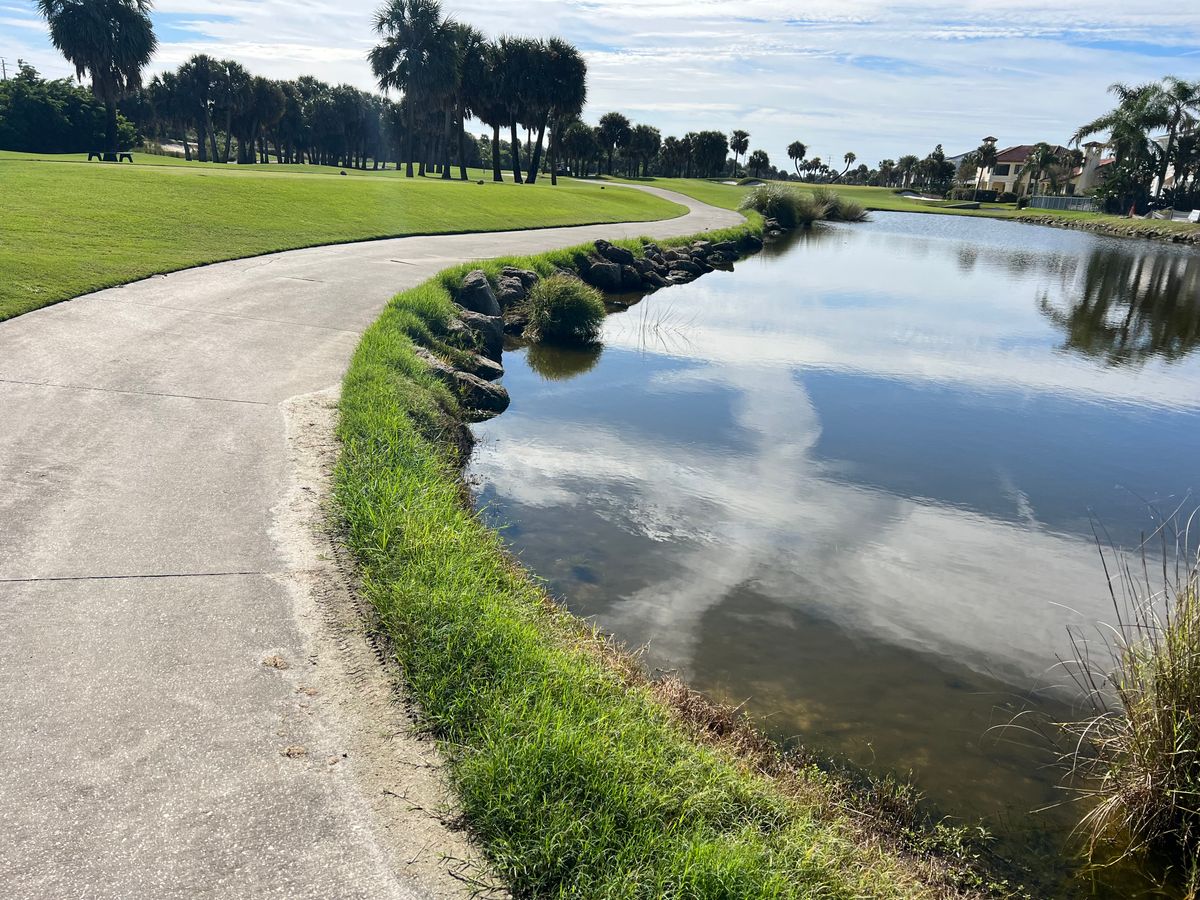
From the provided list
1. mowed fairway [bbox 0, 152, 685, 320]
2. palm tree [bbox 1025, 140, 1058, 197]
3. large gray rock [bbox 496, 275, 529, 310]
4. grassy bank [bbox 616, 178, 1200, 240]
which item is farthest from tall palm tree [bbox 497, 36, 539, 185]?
palm tree [bbox 1025, 140, 1058, 197]

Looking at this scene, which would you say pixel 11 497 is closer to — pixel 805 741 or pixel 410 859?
pixel 410 859

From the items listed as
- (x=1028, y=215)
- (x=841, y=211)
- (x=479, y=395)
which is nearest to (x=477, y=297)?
(x=479, y=395)

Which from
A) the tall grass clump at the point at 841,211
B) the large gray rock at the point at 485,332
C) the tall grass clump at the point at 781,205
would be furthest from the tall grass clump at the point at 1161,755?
the tall grass clump at the point at 841,211

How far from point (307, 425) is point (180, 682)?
4.48 meters

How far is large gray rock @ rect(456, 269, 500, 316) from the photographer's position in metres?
16.7

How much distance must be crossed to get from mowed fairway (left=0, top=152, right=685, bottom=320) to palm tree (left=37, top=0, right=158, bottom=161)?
141ft

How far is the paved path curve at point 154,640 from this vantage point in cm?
343

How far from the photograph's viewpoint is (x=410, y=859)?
11.7ft

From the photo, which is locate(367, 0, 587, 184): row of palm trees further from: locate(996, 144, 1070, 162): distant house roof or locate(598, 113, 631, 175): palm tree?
locate(996, 144, 1070, 162): distant house roof

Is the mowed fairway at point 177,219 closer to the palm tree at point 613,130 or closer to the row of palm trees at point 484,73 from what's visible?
the row of palm trees at point 484,73

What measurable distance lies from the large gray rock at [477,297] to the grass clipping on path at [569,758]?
10026 mm

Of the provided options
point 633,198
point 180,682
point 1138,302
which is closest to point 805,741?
point 180,682

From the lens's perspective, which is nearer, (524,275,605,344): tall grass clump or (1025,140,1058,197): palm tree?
(524,275,605,344): tall grass clump

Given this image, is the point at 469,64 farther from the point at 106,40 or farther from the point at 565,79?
the point at 106,40
